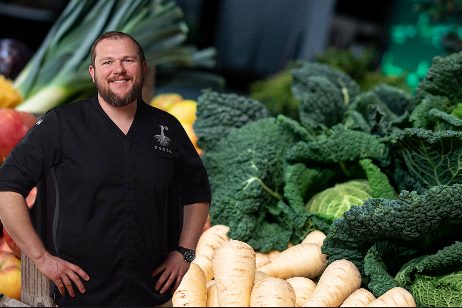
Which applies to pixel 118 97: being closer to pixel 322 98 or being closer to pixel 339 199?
pixel 339 199

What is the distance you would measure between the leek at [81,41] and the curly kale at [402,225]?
1239 millimetres

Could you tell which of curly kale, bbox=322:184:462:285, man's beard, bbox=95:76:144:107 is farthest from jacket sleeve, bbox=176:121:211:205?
curly kale, bbox=322:184:462:285

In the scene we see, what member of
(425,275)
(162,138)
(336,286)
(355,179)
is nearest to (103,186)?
(162,138)

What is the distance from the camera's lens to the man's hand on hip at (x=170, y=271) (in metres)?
1.19

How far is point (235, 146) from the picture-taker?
230cm

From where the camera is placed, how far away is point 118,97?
1107mm

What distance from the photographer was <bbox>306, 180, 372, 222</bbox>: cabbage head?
200 centimetres

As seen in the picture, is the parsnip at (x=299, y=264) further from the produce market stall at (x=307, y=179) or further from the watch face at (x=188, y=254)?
the watch face at (x=188, y=254)

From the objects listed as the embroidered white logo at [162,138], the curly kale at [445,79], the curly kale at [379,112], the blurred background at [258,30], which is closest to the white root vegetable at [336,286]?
the embroidered white logo at [162,138]

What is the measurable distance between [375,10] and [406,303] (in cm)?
459

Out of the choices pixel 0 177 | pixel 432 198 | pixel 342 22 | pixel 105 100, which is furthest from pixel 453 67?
pixel 342 22

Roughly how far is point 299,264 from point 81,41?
4.67 feet

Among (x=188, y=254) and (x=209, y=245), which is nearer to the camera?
(x=188, y=254)

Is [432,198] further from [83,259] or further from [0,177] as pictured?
[0,177]
